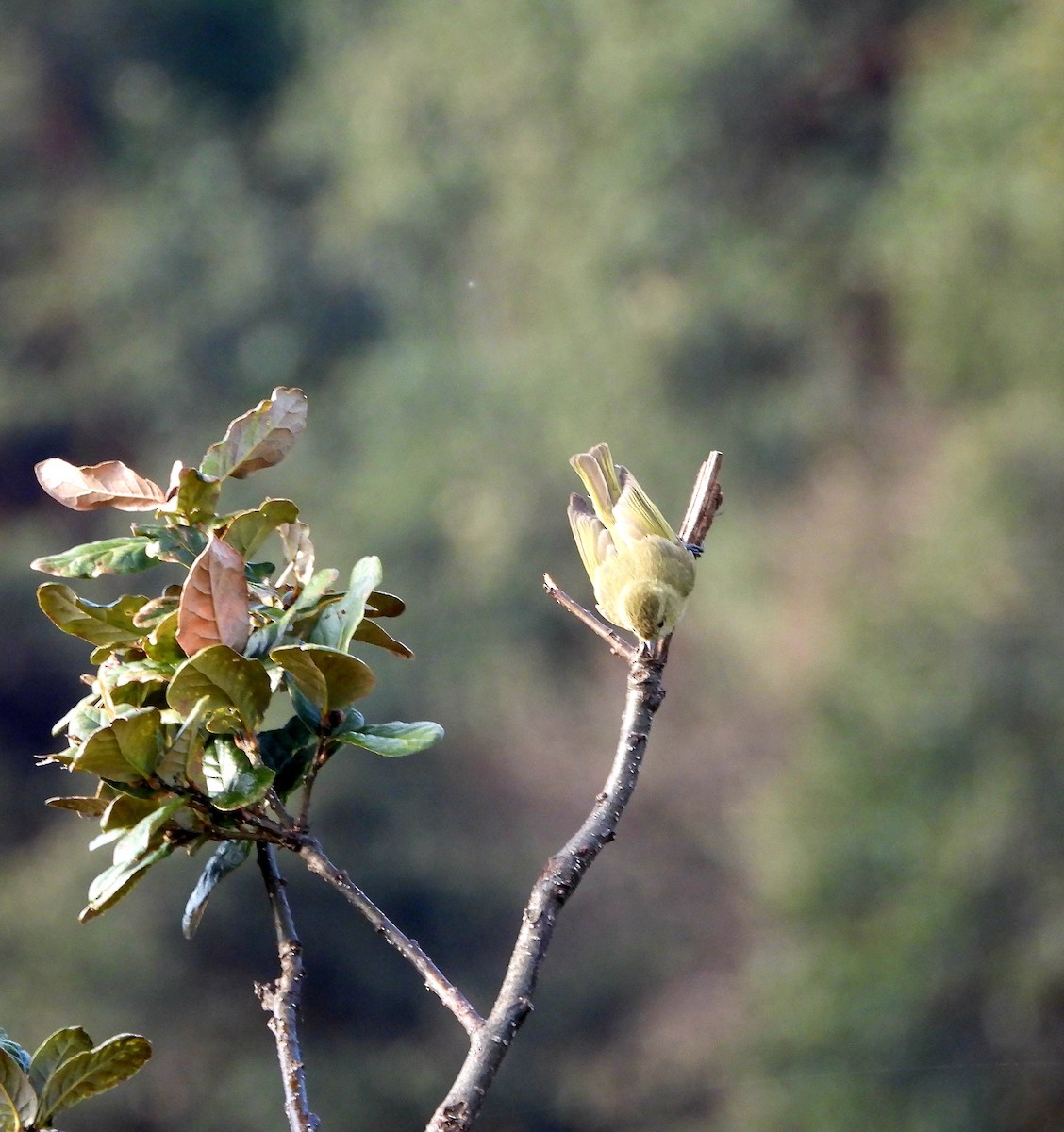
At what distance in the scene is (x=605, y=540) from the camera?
42.5 inches

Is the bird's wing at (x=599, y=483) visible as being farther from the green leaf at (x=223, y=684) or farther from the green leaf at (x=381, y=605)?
the green leaf at (x=223, y=684)

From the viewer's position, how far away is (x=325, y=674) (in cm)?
52

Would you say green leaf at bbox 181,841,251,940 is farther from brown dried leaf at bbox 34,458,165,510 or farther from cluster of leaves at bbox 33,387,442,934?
brown dried leaf at bbox 34,458,165,510

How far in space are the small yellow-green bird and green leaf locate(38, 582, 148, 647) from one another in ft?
1.38

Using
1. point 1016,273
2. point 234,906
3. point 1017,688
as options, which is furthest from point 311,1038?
point 1016,273

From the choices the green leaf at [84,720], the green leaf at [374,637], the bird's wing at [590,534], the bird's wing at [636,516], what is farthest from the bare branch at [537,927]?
the bird's wing at [590,534]

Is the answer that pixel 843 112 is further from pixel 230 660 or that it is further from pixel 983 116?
pixel 230 660

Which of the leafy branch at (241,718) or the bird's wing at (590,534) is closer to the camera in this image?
the leafy branch at (241,718)

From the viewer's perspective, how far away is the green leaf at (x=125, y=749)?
18.9 inches

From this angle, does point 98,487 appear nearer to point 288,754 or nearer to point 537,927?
point 288,754

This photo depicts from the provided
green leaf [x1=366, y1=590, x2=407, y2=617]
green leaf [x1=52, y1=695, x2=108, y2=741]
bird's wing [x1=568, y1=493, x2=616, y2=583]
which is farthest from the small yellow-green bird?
green leaf [x1=52, y1=695, x2=108, y2=741]

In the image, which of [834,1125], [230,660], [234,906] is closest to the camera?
[230,660]

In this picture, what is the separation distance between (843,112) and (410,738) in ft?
18.9

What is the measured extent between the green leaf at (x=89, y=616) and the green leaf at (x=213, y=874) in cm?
11
